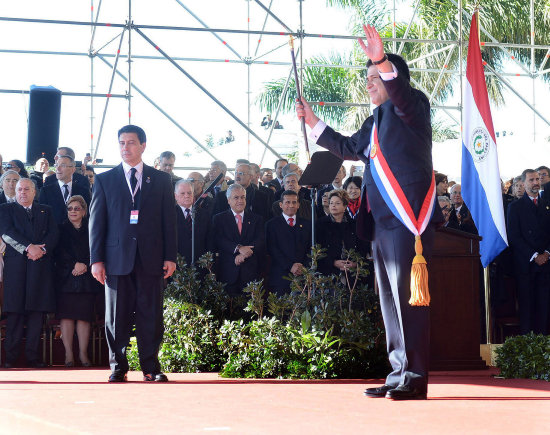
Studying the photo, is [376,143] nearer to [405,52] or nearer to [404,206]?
[404,206]

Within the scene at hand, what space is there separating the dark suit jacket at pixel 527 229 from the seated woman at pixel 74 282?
4.31 meters

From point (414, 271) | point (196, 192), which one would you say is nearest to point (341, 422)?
point (414, 271)

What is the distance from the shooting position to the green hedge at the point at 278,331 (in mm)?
6398

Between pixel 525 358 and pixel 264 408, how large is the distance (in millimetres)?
3227

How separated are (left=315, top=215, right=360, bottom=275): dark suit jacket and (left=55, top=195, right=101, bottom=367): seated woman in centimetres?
219

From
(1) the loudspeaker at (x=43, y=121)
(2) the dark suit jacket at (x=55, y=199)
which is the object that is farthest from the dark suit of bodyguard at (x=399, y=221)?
(1) the loudspeaker at (x=43, y=121)

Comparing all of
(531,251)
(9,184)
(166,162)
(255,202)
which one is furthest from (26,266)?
(531,251)

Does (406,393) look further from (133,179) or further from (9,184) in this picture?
(9,184)

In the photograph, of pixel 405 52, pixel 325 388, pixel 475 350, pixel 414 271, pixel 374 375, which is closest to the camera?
pixel 414 271

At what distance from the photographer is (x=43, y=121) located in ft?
38.9

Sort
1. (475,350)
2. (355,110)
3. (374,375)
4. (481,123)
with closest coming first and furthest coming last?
(374,375) < (475,350) < (481,123) < (355,110)

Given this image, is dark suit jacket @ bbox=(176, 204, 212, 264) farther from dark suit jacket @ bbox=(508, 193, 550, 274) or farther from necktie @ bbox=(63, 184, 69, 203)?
dark suit jacket @ bbox=(508, 193, 550, 274)

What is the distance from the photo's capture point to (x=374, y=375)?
6453 mm

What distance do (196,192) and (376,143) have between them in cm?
501
